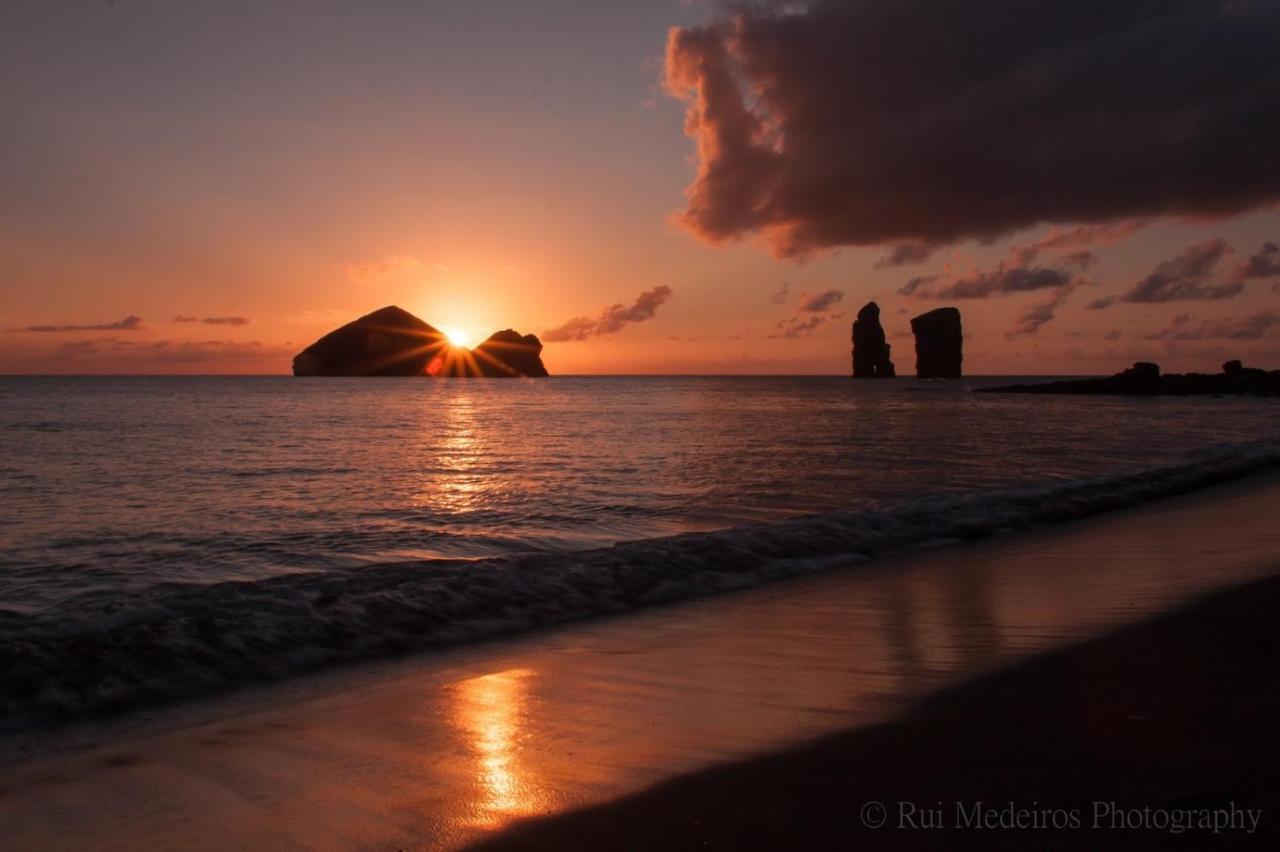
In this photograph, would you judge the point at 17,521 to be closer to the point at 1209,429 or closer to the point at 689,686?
the point at 689,686

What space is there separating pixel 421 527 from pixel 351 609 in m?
6.34

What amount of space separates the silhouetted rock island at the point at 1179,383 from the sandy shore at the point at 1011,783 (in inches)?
4282

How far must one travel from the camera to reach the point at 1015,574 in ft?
32.0

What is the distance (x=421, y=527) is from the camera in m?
14.4

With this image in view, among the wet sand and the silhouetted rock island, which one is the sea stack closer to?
the silhouetted rock island

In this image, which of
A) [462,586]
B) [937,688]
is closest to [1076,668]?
[937,688]

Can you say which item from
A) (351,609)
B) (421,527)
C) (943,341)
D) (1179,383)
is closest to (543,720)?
(351,609)

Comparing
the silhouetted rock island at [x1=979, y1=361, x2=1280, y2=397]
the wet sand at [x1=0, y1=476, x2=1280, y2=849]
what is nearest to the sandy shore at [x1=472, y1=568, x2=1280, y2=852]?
the wet sand at [x1=0, y1=476, x2=1280, y2=849]

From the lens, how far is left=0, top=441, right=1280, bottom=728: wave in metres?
6.49

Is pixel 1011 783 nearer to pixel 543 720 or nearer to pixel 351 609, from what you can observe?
pixel 543 720

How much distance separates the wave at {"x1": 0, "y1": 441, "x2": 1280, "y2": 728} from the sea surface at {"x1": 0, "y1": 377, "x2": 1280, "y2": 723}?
32mm

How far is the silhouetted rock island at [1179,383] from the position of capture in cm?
9462

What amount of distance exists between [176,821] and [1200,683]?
5848 millimetres

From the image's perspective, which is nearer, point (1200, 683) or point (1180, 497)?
point (1200, 683)
